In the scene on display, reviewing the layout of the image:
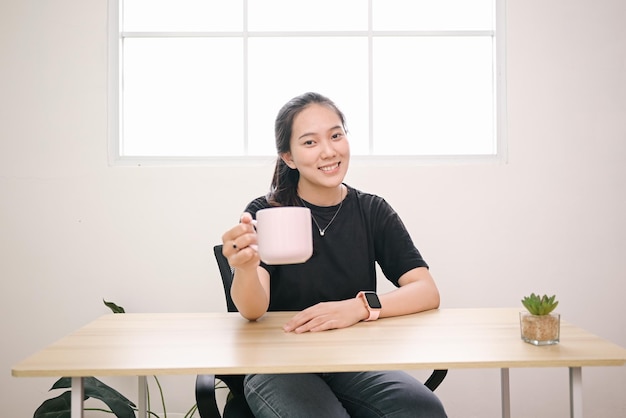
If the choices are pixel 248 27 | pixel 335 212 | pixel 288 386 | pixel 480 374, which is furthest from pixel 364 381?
pixel 248 27

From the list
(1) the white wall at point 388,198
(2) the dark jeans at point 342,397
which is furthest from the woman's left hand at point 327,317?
(1) the white wall at point 388,198

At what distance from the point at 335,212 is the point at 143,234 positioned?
3.89 feet

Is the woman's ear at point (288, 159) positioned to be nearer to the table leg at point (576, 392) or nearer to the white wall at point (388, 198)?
the white wall at point (388, 198)

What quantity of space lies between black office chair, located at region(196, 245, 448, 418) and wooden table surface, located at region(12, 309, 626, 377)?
12 cm

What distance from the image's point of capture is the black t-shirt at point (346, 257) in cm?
176

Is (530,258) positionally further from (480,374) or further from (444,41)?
(444,41)

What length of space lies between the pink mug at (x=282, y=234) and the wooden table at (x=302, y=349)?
0.62 feet

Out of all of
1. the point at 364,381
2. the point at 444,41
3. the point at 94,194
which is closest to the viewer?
the point at 364,381

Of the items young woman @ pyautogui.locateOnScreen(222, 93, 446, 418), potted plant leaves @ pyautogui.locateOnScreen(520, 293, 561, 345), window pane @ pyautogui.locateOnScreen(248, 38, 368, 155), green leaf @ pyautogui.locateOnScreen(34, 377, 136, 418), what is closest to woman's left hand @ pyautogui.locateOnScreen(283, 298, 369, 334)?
young woman @ pyautogui.locateOnScreen(222, 93, 446, 418)

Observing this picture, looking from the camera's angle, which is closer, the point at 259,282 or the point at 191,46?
the point at 259,282

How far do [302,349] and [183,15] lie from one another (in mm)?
2059

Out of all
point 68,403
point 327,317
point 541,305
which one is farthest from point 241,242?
point 68,403

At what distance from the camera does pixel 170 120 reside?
9.42 ft

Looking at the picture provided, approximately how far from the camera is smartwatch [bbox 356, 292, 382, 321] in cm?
156
